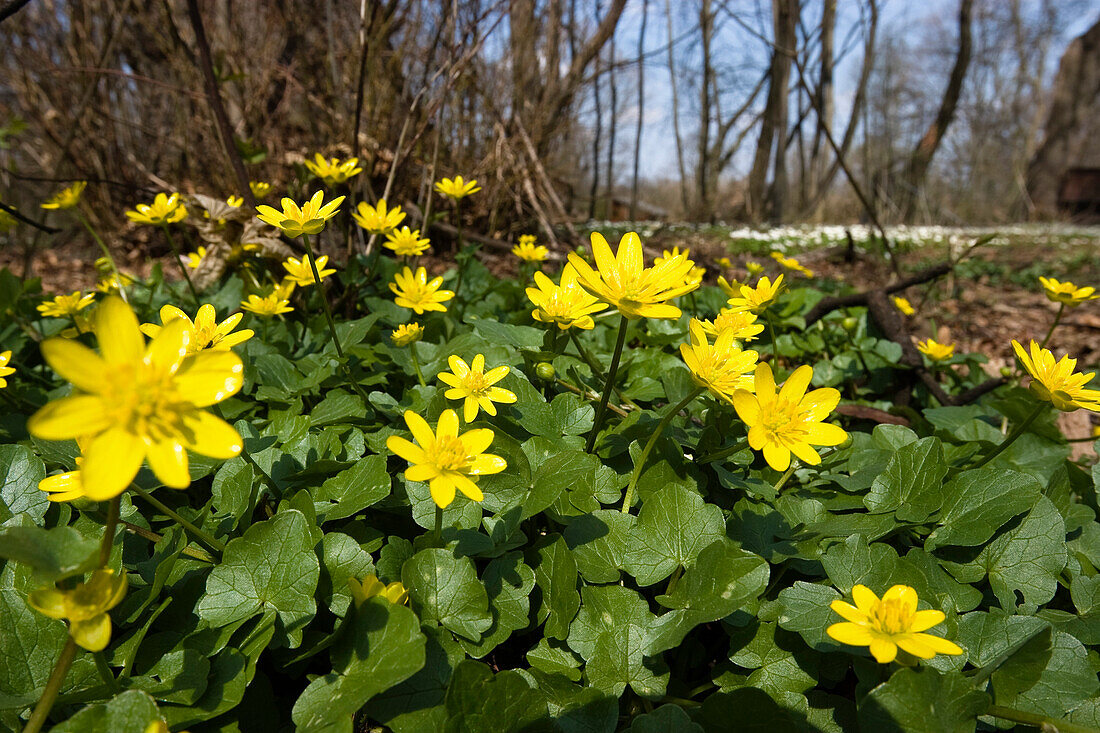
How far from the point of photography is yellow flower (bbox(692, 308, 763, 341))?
1266 mm

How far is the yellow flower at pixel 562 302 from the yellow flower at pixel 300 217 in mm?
449

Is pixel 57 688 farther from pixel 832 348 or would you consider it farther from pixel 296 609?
pixel 832 348

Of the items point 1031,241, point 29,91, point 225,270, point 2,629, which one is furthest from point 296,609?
point 1031,241

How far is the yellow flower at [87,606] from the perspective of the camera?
0.70 metres

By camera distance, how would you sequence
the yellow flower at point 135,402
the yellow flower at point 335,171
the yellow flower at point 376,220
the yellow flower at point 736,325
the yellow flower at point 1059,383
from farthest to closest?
the yellow flower at point 335,171
the yellow flower at point 376,220
the yellow flower at point 736,325
the yellow flower at point 1059,383
the yellow flower at point 135,402

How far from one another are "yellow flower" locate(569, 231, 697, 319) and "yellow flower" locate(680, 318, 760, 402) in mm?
81

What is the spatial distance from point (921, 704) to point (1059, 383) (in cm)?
76

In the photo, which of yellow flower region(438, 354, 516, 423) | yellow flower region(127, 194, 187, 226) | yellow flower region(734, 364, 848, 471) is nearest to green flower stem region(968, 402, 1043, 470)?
yellow flower region(734, 364, 848, 471)

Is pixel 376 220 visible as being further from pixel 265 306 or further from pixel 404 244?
pixel 265 306

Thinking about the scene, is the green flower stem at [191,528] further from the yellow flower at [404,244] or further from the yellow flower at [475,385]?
the yellow flower at [404,244]

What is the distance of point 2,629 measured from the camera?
2.87 ft

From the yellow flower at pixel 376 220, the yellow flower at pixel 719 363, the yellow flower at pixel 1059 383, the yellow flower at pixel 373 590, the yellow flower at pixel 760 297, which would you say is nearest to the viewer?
the yellow flower at pixel 373 590

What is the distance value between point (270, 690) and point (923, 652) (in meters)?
0.96

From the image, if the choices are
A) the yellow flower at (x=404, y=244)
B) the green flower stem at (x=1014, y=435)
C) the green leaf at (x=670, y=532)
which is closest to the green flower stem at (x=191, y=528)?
the green leaf at (x=670, y=532)
